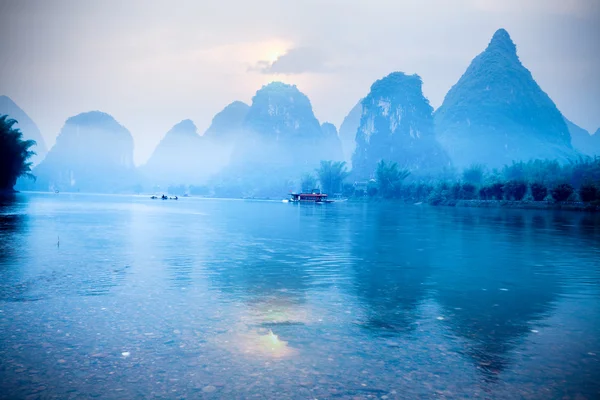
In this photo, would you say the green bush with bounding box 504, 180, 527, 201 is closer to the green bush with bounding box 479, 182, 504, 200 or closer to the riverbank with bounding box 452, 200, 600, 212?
the green bush with bounding box 479, 182, 504, 200

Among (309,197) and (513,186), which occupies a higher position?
(513,186)

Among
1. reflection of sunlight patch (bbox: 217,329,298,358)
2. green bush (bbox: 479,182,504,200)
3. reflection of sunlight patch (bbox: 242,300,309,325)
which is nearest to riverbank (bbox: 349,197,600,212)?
green bush (bbox: 479,182,504,200)

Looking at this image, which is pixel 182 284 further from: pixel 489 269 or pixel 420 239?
pixel 420 239

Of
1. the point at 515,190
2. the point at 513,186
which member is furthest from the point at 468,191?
the point at 515,190

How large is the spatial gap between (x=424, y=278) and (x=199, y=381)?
10481 millimetres

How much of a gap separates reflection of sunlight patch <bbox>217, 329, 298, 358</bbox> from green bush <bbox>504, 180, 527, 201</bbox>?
103 meters

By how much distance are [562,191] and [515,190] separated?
473 inches

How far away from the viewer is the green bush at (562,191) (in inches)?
3423

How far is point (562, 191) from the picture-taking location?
8750cm

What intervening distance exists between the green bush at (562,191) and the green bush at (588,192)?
4.02 metres

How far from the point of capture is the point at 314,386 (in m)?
6.05

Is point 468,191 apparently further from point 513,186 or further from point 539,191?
point 539,191

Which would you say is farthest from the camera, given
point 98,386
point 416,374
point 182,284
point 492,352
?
point 182,284

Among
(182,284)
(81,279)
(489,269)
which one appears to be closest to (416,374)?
(182,284)
